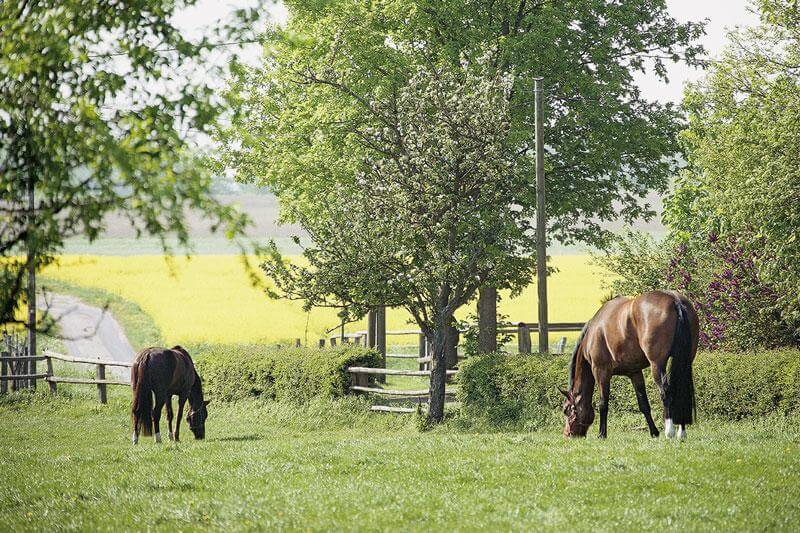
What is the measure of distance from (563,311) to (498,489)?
3815cm

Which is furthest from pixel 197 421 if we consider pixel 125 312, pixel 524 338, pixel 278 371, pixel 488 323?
pixel 125 312

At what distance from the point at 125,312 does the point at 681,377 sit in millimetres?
42066

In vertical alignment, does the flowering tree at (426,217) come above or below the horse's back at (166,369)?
above

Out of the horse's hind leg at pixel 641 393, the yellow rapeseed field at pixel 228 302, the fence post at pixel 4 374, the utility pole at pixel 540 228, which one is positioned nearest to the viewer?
the horse's hind leg at pixel 641 393

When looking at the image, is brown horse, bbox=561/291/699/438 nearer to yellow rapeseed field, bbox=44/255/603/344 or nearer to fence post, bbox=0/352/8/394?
fence post, bbox=0/352/8/394

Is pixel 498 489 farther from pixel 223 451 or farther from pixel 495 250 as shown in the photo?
pixel 495 250

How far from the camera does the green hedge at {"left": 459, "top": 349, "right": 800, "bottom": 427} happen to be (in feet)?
51.2

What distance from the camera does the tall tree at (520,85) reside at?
79.3 feet

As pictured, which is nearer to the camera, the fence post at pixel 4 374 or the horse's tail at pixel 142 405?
the horse's tail at pixel 142 405

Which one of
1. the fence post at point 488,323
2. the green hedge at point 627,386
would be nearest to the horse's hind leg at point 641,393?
the green hedge at point 627,386

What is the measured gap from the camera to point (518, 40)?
80.4ft

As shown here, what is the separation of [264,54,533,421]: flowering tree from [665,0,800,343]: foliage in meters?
4.80

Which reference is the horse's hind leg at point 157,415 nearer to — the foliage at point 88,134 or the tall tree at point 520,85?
the tall tree at point 520,85

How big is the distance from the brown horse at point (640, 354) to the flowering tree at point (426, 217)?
4.67m
